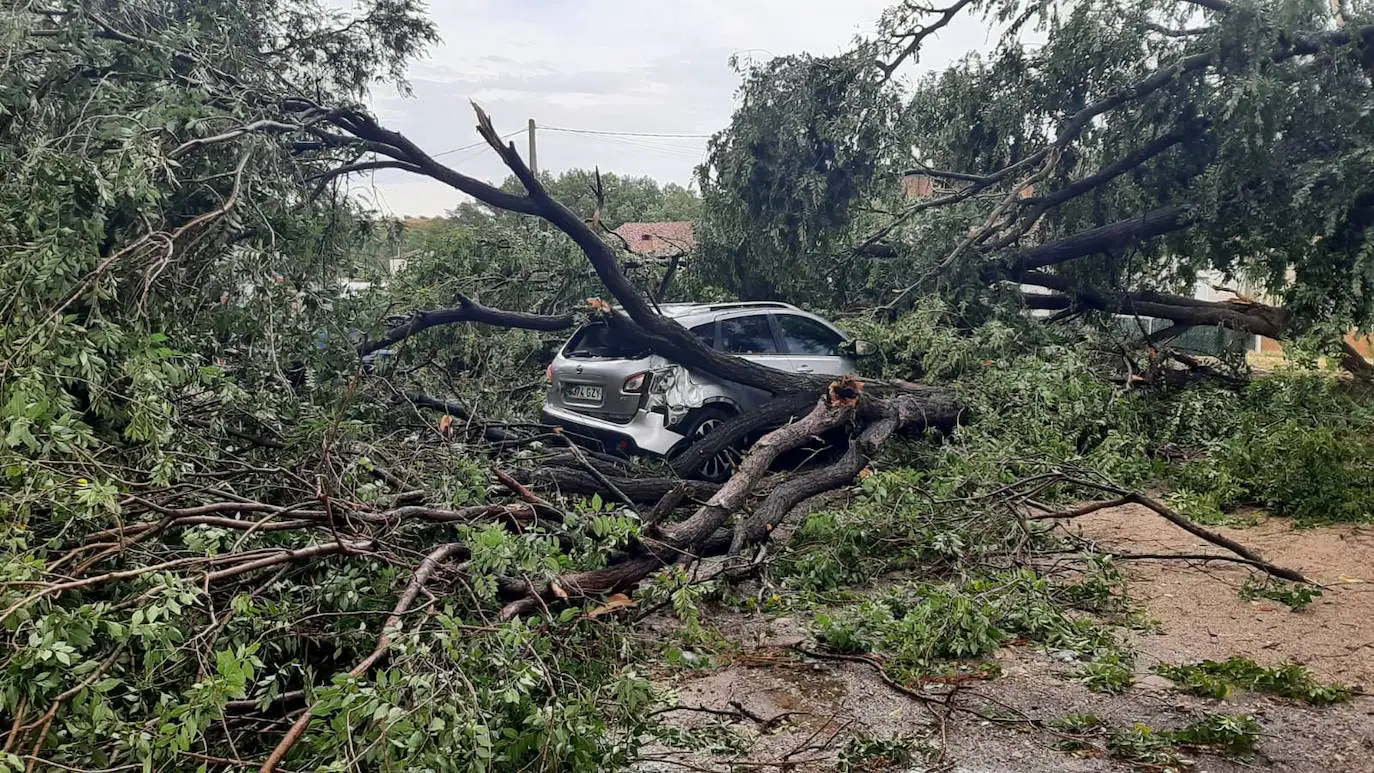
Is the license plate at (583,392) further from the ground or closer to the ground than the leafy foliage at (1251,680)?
further from the ground

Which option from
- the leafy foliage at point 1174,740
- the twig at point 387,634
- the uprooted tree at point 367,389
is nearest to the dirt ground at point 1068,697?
the leafy foliage at point 1174,740

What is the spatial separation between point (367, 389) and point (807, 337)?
14.3ft

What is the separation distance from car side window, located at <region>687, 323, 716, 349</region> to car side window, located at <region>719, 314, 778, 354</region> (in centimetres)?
9

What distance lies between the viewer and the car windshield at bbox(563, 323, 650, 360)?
295 inches

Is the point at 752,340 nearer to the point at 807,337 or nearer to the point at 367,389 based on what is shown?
the point at 807,337

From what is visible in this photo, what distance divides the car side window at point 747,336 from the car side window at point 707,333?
9cm

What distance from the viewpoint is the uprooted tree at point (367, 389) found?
2736 millimetres

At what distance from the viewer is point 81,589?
2.93m

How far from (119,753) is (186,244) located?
9.20 feet

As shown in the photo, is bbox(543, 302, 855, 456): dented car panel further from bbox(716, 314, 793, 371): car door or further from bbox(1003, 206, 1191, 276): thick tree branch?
bbox(1003, 206, 1191, 276): thick tree branch

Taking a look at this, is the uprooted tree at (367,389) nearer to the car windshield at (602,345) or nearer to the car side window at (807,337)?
the car windshield at (602,345)

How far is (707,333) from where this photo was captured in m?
7.89

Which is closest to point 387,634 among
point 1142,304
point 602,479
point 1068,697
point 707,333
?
point 602,479

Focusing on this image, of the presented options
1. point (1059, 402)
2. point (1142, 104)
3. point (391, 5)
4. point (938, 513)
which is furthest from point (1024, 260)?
point (391, 5)
